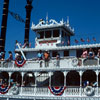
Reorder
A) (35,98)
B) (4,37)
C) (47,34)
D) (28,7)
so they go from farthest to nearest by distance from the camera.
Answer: (28,7)
(4,37)
(47,34)
(35,98)

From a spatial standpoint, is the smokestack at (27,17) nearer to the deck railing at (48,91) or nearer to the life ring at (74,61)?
the deck railing at (48,91)

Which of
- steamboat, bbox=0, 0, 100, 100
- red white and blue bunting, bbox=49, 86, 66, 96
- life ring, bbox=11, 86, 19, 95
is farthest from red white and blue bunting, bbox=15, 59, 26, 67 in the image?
red white and blue bunting, bbox=49, 86, 66, 96

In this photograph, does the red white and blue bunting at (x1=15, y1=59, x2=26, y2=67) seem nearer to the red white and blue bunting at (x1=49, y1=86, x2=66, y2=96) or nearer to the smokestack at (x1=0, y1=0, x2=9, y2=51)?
the red white and blue bunting at (x1=49, y1=86, x2=66, y2=96)

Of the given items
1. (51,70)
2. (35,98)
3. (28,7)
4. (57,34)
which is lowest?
(35,98)

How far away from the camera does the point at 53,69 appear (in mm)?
22203

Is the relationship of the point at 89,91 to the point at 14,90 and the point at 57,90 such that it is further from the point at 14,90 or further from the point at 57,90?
the point at 14,90

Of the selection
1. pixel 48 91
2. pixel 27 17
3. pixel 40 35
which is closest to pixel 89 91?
pixel 48 91

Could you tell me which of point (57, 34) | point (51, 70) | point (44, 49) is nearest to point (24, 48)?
point (44, 49)

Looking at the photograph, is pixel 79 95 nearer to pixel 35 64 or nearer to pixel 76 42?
pixel 35 64

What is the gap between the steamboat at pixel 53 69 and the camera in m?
20.8

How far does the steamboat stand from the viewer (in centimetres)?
2078

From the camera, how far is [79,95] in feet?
66.2

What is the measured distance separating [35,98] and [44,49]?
21.1 feet

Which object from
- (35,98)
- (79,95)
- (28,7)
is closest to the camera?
(79,95)
